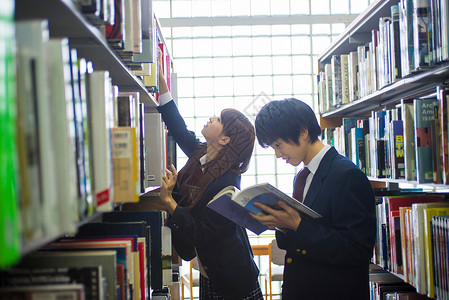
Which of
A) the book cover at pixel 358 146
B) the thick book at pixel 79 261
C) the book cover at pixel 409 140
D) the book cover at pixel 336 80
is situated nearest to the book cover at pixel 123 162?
the thick book at pixel 79 261

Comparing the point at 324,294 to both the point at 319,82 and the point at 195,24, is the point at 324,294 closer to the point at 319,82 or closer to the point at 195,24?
the point at 319,82

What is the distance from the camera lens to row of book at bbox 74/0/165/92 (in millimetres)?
879

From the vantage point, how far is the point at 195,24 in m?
4.78

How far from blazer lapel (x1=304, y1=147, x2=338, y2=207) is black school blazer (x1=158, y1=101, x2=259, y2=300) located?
1.54ft

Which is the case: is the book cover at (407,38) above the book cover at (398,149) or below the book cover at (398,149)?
above

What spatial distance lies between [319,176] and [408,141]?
1.72 feet

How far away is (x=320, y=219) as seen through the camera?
5.10 ft

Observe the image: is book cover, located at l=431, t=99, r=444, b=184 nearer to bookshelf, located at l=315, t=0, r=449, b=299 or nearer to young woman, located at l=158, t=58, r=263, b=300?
bookshelf, located at l=315, t=0, r=449, b=299

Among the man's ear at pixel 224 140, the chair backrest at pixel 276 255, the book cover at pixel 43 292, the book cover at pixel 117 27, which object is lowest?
the chair backrest at pixel 276 255

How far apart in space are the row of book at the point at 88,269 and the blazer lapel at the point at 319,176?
0.65 m

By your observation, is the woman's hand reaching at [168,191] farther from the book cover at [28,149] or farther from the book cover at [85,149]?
the book cover at [28,149]

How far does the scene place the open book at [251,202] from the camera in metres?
1.42

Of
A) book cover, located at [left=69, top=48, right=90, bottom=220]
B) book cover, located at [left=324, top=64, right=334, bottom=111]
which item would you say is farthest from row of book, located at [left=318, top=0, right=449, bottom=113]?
book cover, located at [left=69, top=48, right=90, bottom=220]

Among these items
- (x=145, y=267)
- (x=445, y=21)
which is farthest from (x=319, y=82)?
(x=145, y=267)
